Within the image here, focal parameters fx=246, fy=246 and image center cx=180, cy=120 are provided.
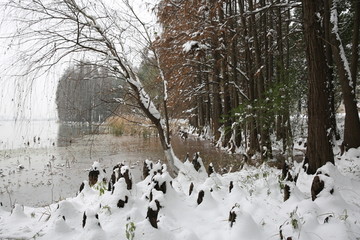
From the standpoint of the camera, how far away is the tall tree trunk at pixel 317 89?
4.49m

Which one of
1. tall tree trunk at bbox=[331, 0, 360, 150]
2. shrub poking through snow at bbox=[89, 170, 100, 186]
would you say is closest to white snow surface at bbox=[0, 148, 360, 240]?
shrub poking through snow at bbox=[89, 170, 100, 186]

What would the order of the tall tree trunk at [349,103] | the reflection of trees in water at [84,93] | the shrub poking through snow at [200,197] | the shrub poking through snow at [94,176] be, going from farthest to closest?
the tall tree trunk at [349,103] → the shrub poking through snow at [94,176] → the reflection of trees in water at [84,93] → the shrub poking through snow at [200,197]

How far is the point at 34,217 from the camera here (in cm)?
362

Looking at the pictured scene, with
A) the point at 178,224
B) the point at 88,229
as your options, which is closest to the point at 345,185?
the point at 178,224

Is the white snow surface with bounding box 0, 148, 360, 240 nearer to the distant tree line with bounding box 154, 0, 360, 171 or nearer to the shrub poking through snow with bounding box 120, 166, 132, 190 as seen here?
the shrub poking through snow with bounding box 120, 166, 132, 190

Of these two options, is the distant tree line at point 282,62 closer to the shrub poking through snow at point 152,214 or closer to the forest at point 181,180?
the forest at point 181,180

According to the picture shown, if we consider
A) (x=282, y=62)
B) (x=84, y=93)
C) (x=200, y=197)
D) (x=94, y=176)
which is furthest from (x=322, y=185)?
(x=282, y=62)

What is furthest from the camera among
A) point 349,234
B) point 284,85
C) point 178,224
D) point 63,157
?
point 63,157

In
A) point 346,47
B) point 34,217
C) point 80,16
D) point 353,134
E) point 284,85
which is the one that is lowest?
point 34,217

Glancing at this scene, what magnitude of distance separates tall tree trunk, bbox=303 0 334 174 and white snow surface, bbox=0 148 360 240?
47cm

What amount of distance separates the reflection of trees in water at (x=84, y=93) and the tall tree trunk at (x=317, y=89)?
364 centimetres

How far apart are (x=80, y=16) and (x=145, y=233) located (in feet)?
12.9

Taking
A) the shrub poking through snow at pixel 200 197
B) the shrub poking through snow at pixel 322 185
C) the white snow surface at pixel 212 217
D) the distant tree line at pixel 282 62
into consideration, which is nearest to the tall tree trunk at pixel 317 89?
the distant tree line at pixel 282 62

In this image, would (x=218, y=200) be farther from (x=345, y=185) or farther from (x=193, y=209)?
(x=345, y=185)
